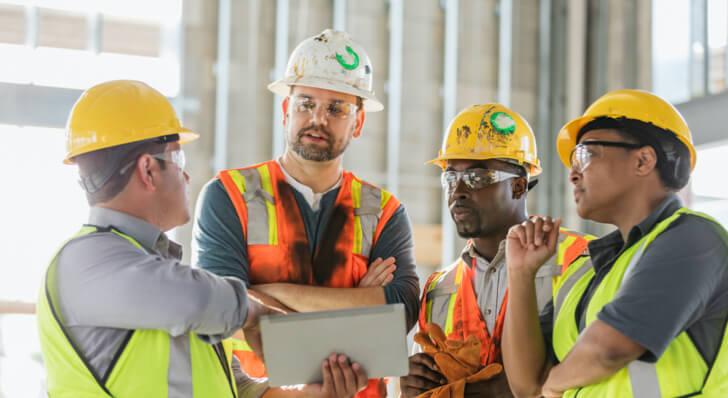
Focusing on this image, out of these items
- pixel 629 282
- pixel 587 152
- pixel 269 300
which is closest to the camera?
pixel 629 282

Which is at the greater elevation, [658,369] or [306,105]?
[306,105]

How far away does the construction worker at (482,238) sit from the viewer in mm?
3006

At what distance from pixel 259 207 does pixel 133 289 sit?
1.36 metres

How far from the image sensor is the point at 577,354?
2.12 m

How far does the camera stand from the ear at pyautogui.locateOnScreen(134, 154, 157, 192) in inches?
89.7

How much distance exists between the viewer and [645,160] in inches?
91.7

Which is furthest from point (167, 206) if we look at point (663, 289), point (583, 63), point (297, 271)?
point (583, 63)

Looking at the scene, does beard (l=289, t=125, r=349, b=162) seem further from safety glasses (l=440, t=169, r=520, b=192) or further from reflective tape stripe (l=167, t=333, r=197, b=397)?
reflective tape stripe (l=167, t=333, r=197, b=397)

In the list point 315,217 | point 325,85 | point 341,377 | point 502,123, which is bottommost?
point 341,377

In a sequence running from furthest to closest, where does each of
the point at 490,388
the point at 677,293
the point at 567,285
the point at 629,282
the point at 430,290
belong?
the point at 430,290
the point at 490,388
the point at 567,285
the point at 629,282
the point at 677,293

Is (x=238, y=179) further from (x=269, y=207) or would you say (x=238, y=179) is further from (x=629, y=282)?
(x=629, y=282)

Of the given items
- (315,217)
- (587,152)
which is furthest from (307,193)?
(587,152)

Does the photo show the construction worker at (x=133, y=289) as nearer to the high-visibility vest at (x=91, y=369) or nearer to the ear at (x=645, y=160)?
the high-visibility vest at (x=91, y=369)

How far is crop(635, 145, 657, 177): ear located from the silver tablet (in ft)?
3.11
